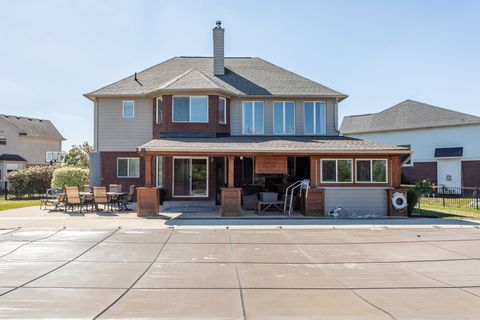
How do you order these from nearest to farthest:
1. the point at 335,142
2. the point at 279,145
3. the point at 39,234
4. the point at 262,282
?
the point at 262,282 < the point at 39,234 < the point at 279,145 < the point at 335,142

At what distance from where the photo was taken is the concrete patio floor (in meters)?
5.64

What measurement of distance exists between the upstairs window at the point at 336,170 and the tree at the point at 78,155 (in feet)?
82.9

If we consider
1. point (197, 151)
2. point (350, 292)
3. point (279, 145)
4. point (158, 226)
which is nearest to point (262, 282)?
point (350, 292)

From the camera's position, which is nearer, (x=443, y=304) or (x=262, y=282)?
(x=443, y=304)

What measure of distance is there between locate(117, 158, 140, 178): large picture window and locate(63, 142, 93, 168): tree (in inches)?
591

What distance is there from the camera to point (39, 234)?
11.7m

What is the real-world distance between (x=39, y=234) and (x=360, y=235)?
965 cm

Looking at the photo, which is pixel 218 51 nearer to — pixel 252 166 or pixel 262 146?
pixel 252 166

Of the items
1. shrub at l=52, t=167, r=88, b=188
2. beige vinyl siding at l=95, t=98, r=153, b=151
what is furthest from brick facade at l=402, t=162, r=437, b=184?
shrub at l=52, t=167, r=88, b=188

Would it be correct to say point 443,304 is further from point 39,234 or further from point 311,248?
point 39,234

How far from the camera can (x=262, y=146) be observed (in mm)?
17062

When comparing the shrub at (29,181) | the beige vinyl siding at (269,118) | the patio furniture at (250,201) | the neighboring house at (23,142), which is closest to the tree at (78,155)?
the neighboring house at (23,142)

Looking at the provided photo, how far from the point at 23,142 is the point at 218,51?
94.1ft

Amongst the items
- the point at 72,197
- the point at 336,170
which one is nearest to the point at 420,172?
the point at 336,170
